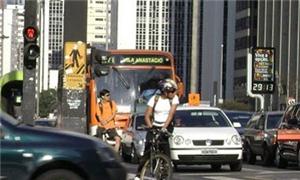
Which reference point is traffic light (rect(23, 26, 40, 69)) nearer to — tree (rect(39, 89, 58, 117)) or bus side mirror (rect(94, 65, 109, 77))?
bus side mirror (rect(94, 65, 109, 77))

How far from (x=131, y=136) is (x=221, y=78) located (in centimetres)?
10771

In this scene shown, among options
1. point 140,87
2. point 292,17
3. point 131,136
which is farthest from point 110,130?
point 292,17

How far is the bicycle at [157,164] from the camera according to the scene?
13.2 m

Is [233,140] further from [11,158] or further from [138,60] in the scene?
[11,158]

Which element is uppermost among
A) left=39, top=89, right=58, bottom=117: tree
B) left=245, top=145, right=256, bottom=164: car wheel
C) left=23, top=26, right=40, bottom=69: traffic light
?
left=23, top=26, right=40, bottom=69: traffic light

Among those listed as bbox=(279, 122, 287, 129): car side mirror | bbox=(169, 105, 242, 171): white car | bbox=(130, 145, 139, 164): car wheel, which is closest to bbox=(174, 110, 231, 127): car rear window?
bbox=(169, 105, 242, 171): white car

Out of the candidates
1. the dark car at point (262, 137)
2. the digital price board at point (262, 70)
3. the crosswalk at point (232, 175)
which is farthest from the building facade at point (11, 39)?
the crosswalk at point (232, 175)

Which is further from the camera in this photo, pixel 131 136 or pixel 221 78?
pixel 221 78

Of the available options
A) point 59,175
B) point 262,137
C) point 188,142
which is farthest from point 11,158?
point 262,137

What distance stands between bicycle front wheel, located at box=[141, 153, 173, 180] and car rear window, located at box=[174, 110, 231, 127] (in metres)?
6.05

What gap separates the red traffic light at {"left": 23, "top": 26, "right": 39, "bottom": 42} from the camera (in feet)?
63.7

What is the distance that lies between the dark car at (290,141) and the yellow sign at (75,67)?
5.34 metres

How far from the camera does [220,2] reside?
457ft

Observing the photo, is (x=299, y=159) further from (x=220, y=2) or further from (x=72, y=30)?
(x=220, y=2)
